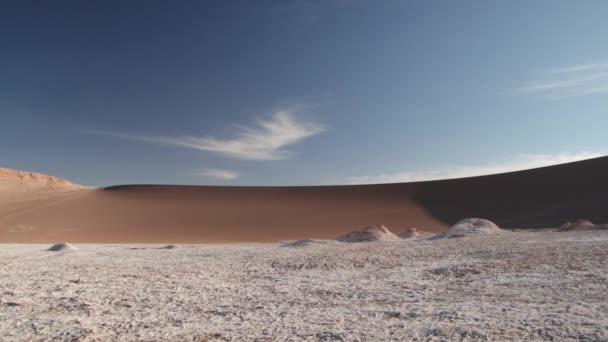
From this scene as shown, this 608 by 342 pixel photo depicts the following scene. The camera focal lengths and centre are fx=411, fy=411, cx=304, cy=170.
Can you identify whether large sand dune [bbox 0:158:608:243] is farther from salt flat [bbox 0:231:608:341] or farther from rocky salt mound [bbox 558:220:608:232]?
salt flat [bbox 0:231:608:341]

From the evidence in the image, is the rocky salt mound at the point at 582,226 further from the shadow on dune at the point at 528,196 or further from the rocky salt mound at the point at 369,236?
the shadow on dune at the point at 528,196

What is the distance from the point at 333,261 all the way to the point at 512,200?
30613mm

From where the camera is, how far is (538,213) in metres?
28.3

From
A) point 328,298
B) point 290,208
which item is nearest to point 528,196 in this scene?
point 290,208

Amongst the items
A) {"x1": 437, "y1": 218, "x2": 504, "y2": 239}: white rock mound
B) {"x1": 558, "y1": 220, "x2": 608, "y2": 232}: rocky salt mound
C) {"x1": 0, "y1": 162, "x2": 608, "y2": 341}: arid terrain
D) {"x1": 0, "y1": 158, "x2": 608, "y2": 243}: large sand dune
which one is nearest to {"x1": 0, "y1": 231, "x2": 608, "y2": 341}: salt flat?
{"x1": 0, "y1": 162, "x2": 608, "y2": 341}: arid terrain

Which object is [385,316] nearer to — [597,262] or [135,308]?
[135,308]

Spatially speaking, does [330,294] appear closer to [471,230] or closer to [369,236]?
[369,236]

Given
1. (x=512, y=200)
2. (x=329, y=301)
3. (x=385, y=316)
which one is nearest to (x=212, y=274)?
(x=329, y=301)

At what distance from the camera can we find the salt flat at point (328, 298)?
4.63 metres

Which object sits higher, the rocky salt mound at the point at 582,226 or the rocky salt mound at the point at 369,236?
the rocky salt mound at the point at 582,226

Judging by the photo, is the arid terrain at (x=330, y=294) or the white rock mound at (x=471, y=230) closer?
the arid terrain at (x=330, y=294)

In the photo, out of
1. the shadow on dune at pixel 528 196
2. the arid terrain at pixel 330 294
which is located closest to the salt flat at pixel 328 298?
the arid terrain at pixel 330 294

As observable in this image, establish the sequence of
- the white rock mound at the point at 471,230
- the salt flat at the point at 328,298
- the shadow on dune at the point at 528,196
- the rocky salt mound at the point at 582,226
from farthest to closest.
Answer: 1. the shadow on dune at the point at 528,196
2. the white rock mound at the point at 471,230
3. the rocky salt mound at the point at 582,226
4. the salt flat at the point at 328,298

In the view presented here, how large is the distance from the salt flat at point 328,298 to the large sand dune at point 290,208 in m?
17.2
